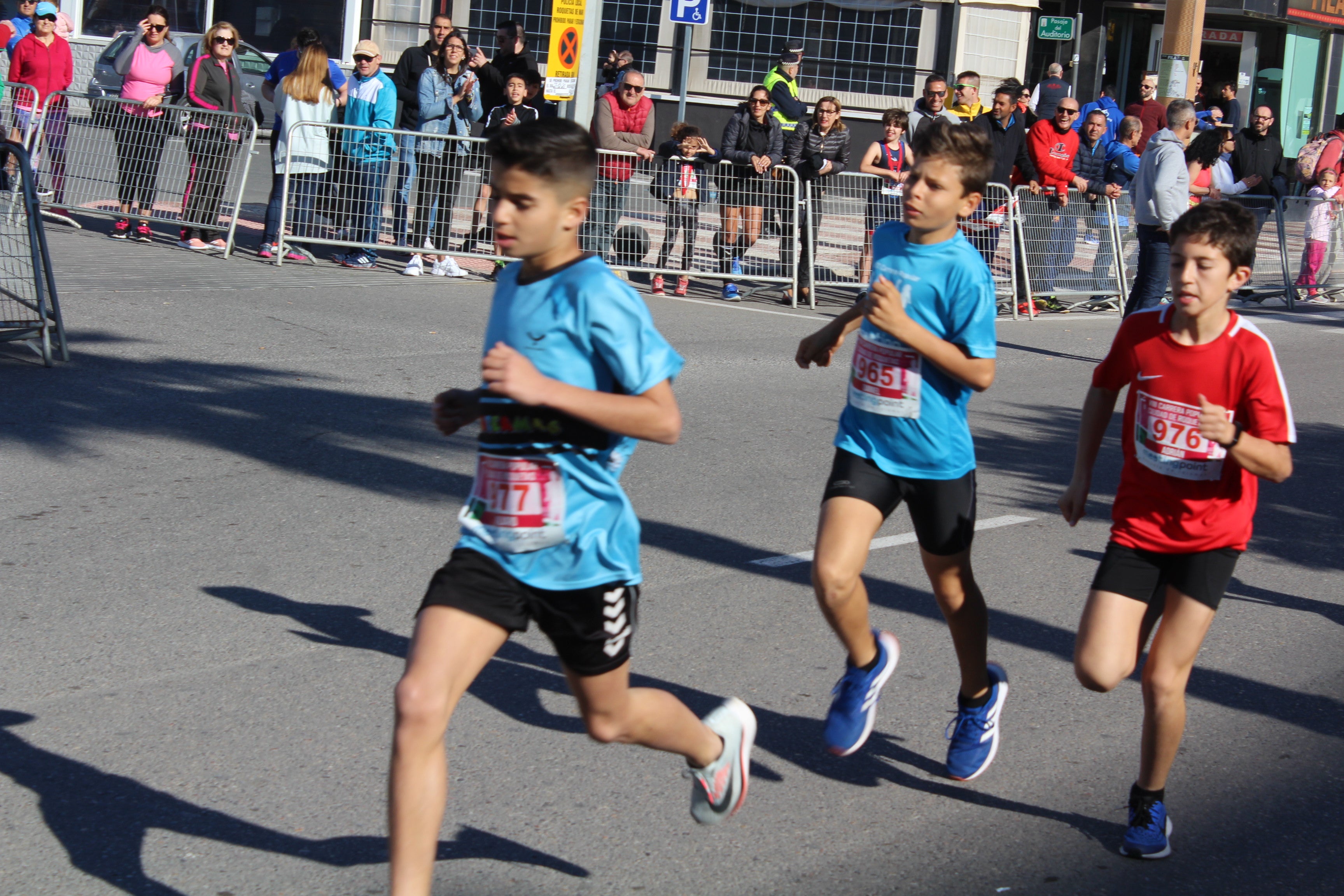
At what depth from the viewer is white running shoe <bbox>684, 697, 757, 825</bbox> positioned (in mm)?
3512

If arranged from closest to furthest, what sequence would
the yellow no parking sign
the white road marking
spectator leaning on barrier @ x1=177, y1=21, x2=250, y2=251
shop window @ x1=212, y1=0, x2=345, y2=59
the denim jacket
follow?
the white road marking → spectator leaning on barrier @ x1=177, y1=21, x2=250, y2=251 → the denim jacket → the yellow no parking sign → shop window @ x1=212, y1=0, x2=345, y2=59

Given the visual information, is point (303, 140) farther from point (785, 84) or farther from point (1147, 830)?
point (1147, 830)

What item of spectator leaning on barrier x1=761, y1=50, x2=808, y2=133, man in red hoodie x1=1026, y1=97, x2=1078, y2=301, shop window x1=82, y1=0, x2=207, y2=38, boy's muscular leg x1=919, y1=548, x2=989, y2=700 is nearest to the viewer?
boy's muscular leg x1=919, y1=548, x2=989, y2=700

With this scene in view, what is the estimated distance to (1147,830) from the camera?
12.3 ft

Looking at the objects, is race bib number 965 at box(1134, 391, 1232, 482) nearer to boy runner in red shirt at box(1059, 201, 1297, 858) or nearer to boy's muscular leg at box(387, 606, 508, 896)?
boy runner in red shirt at box(1059, 201, 1297, 858)

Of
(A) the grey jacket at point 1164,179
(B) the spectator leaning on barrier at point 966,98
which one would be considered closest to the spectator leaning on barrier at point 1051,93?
(B) the spectator leaning on barrier at point 966,98

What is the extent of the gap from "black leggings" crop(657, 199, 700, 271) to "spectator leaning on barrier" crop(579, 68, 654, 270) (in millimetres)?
433

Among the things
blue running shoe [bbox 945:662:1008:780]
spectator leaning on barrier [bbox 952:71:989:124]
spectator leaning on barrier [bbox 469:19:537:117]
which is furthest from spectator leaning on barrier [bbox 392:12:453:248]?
blue running shoe [bbox 945:662:1008:780]

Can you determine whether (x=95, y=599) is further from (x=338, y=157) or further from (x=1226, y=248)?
(x=338, y=157)

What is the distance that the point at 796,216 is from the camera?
517 inches

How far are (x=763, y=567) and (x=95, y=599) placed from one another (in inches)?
100

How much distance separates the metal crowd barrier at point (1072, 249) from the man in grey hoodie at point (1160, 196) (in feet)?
8.99

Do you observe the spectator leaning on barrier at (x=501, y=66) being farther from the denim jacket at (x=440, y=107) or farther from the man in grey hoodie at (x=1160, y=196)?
the man in grey hoodie at (x=1160, y=196)

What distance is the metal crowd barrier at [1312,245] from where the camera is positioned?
15.8m
